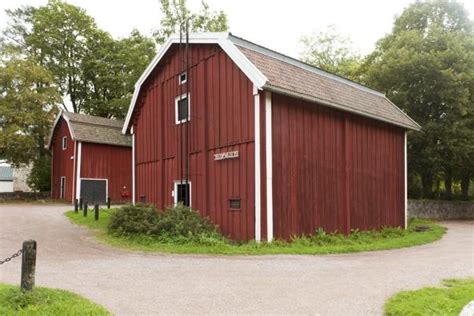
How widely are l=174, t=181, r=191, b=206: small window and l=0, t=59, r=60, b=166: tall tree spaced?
19.1 meters

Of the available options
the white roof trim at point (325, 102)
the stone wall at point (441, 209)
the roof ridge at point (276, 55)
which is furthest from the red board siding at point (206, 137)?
the stone wall at point (441, 209)

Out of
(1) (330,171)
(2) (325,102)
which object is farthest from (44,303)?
(1) (330,171)

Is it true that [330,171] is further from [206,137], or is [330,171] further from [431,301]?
[431,301]

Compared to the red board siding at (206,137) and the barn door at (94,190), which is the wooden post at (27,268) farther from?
the barn door at (94,190)

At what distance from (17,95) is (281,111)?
25.1 meters

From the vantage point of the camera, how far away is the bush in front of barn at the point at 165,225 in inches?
493

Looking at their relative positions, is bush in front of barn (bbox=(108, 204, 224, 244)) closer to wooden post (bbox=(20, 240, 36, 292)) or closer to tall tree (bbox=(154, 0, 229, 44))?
wooden post (bbox=(20, 240, 36, 292))

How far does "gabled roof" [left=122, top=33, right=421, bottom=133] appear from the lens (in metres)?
12.9

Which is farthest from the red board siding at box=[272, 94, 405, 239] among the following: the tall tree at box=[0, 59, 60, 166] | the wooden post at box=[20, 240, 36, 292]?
the tall tree at box=[0, 59, 60, 166]

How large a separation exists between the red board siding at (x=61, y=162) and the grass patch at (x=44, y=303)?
82.4 feet

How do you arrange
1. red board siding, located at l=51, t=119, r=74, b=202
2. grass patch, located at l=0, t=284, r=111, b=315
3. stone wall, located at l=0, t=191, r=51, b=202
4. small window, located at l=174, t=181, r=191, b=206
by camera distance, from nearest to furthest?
grass patch, located at l=0, t=284, r=111, b=315 < small window, located at l=174, t=181, r=191, b=206 < red board siding, located at l=51, t=119, r=74, b=202 < stone wall, located at l=0, t=191, r=51, b=202

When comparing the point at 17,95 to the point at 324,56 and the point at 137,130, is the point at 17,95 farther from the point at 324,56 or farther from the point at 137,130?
the point at 324,56

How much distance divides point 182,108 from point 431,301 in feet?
39.1

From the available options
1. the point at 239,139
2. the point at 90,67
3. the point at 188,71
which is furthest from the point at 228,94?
the point at 90,67
